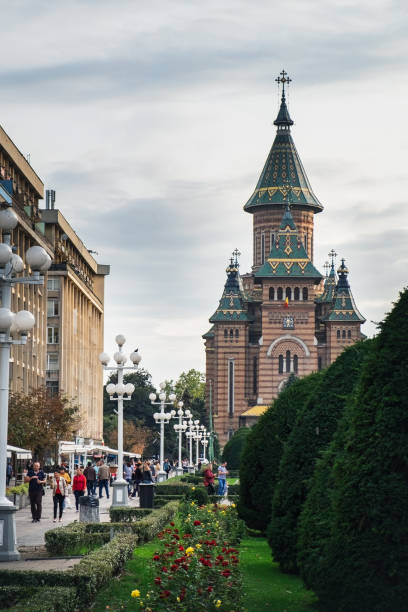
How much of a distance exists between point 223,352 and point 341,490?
127m

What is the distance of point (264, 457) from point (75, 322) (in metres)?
71.4

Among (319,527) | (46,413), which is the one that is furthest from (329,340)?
(319,527)

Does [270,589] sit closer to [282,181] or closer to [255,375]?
[255,375]

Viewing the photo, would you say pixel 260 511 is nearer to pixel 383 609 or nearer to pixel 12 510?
pixel 12 510

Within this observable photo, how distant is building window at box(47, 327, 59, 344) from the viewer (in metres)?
87.2

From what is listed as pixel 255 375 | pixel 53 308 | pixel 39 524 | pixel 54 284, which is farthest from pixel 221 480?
pixel 255 375

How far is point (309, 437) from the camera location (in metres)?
17.7

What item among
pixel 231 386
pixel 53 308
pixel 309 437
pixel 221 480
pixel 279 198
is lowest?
pixel 221 480

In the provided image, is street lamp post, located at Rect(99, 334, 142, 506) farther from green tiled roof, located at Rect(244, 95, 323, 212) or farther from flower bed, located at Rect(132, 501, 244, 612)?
green tiled roof, located at Rect(244, 95, 323, 212)

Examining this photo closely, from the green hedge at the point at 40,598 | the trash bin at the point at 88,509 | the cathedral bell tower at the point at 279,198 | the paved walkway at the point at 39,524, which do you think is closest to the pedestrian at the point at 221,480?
the paved walkway at the point at 39,524

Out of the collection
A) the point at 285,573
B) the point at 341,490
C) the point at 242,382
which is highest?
the point at 242,382

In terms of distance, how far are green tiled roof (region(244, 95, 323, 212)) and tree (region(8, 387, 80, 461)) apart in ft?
278

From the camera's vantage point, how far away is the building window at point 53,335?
8724 cm

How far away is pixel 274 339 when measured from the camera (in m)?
136
